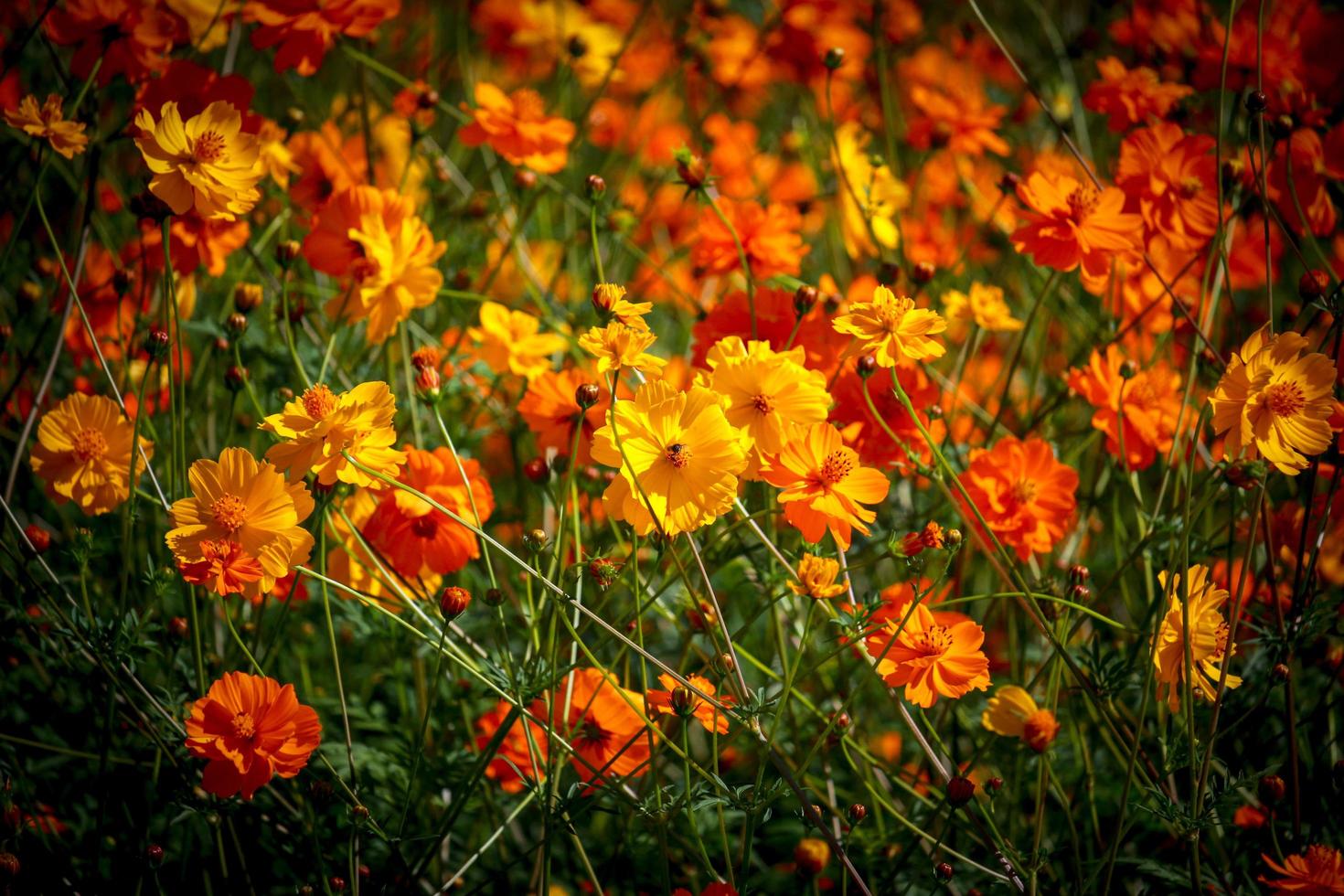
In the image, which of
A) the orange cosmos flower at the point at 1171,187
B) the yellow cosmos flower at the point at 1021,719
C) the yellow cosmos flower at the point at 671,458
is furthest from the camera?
the orange cosmos flower at the point at 1171,187

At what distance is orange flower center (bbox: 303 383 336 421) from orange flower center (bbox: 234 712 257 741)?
0.24 meters

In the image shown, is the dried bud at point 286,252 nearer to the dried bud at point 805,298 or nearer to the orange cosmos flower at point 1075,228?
the dried bud at point 805,298

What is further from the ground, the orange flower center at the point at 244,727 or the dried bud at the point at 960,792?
the dried bud at the point at 960,792

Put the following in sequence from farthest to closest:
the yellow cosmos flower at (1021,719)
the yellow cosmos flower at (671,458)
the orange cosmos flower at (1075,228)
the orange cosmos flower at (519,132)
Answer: the orange cosmos flower at (519,132) < the orange cosmos flower at (1075,228) < the yellow cosmos flower at (1021,719) < the yellow cosmos flower at (671,458)

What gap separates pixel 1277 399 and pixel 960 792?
40cm

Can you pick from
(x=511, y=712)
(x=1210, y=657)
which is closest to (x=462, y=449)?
(x=511, y=712)

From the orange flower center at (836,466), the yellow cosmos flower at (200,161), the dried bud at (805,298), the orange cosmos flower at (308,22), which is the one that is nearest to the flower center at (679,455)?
the orange flower center at (836,466)

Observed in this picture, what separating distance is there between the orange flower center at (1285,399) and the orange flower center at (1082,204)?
28 cm

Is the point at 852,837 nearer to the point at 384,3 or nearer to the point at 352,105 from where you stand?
the point at 384,3

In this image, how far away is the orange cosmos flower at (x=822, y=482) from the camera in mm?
806

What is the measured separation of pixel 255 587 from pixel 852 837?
2.10 ft

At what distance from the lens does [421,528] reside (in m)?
0.92

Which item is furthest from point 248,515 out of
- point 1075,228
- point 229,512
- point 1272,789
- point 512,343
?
point 1272,789

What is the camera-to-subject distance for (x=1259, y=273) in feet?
4.82
